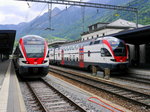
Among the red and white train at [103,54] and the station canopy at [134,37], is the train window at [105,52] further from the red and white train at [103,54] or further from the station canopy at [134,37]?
the station canopy at [134,37]

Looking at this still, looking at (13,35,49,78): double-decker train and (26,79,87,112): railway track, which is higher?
(13,35,49,78): double-decker train

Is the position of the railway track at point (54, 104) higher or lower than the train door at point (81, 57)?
lower

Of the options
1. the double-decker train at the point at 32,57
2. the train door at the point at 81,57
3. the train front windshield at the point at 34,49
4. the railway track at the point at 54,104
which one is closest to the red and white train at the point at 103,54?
the train door at the point at 81,57

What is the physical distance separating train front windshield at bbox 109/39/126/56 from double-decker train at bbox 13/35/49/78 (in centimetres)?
594

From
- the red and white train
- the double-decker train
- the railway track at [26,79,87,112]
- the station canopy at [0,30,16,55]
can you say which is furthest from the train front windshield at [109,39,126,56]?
the station canopy at [0,30,16,55]

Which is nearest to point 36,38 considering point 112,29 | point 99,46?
point 99,46

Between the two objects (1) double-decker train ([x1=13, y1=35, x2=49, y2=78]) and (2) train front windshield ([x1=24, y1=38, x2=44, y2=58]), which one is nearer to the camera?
(1) double-decker train ([x1=13, y1=35, x2=49, y2=78])

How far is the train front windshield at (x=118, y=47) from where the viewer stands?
1650 cm

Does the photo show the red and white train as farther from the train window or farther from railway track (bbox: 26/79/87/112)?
railway track (bbox: 26/79/87/112)

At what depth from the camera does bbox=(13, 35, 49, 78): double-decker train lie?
13.6 meters

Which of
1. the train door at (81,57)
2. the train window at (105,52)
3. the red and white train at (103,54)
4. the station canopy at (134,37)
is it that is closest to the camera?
the red and white train at (103,54)

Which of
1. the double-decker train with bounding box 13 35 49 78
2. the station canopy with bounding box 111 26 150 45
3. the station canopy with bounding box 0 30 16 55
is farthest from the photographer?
the station canopy with bounding box 0 30 16 55

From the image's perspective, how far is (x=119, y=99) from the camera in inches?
356

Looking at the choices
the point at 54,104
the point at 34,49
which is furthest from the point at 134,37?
the point at 54,104
